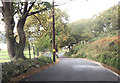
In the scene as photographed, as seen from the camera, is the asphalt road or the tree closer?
the asphalt road

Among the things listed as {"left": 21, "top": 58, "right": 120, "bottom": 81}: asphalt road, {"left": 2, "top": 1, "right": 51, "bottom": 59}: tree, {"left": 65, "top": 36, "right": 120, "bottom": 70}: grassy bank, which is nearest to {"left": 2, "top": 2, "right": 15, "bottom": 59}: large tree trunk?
{"left": 2, "top": 1, "right": 51, "bottom": 59}: tree

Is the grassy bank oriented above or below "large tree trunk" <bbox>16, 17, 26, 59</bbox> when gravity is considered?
below

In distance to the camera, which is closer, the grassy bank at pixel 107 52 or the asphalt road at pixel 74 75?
the asphalt road at pixel 74 75

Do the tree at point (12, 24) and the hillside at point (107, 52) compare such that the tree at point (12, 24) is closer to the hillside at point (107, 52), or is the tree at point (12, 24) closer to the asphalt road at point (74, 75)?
the asphalt road at point (74, 75)

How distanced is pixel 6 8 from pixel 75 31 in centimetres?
3260

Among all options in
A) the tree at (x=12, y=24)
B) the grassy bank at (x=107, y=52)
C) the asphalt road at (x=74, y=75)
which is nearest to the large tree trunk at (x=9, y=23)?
the tree at (x=12, y=24)

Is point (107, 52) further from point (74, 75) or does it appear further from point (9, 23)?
point (9, 23)

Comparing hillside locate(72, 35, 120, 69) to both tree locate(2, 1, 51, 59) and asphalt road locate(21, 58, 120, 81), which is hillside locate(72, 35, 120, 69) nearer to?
asphalt road locate(21, 58, 120, 81)

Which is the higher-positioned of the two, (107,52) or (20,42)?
(20,42)

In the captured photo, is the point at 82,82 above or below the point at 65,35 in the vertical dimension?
below

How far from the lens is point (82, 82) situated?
775cm

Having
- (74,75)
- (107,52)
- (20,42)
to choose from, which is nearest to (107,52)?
(107,52)

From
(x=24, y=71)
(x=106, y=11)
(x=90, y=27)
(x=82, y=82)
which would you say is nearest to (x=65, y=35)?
(x=90, y=27)

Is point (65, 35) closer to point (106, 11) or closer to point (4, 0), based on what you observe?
point (106, 11)
